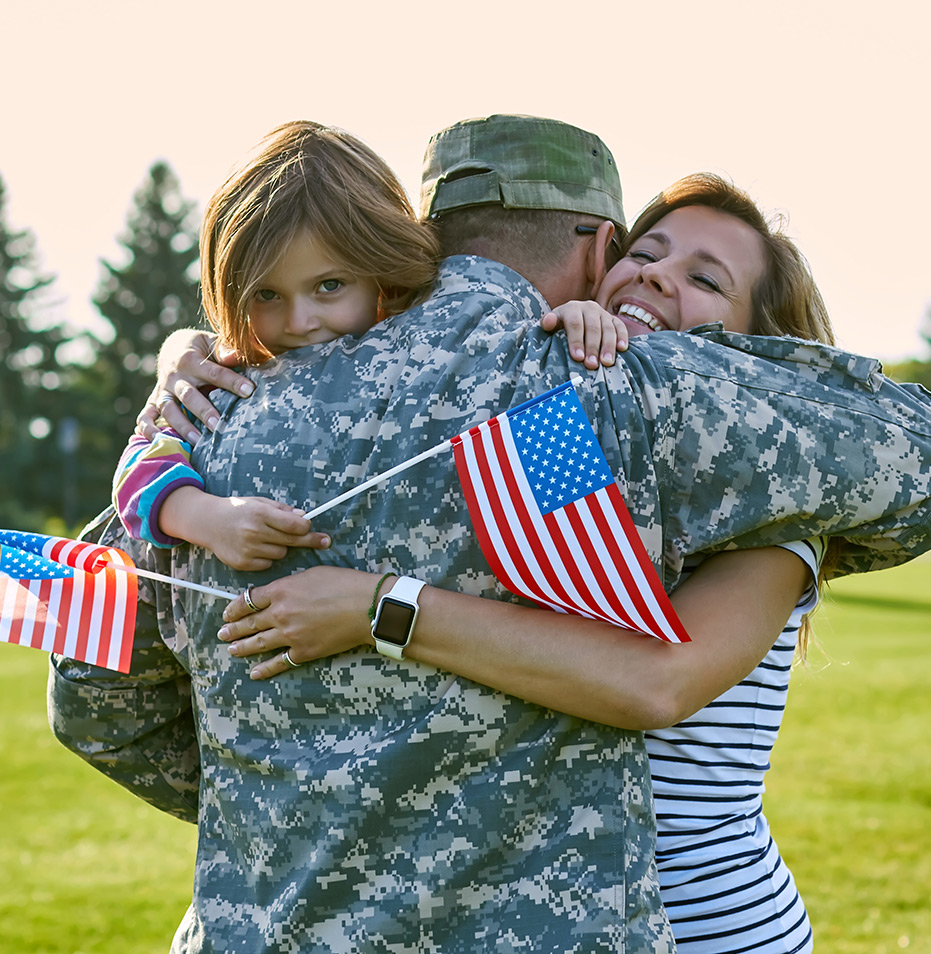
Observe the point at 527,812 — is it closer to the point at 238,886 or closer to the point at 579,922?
the point at 579,922

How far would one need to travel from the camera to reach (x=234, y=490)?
7.55 ft

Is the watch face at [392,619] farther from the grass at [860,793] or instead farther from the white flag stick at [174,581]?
the grass at [860,793]

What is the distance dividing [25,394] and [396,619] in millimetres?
57295

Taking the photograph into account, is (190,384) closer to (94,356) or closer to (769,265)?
(769,265)

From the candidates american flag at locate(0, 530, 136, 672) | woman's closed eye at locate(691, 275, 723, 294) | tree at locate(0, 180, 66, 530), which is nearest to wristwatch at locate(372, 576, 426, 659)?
american flag at locate(0, 530, 136, 672)

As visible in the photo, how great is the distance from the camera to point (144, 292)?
193ft

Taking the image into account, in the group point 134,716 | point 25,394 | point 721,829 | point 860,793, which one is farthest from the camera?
point 25,394

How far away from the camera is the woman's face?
2.74m

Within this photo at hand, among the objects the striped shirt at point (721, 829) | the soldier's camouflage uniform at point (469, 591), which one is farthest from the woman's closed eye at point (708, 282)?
the striped shirt at point (721, 829)

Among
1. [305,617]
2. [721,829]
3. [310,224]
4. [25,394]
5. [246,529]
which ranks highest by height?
[310,224]

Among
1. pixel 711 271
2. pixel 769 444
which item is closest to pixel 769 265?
pixel 711 271

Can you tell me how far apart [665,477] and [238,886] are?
1113 millimetres

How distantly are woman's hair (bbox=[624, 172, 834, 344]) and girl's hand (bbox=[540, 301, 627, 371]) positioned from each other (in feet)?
2.57

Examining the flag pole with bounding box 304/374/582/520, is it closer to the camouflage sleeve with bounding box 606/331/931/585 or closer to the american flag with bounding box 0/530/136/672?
the camouflage sleeve with bounding box 606/331/931/585
